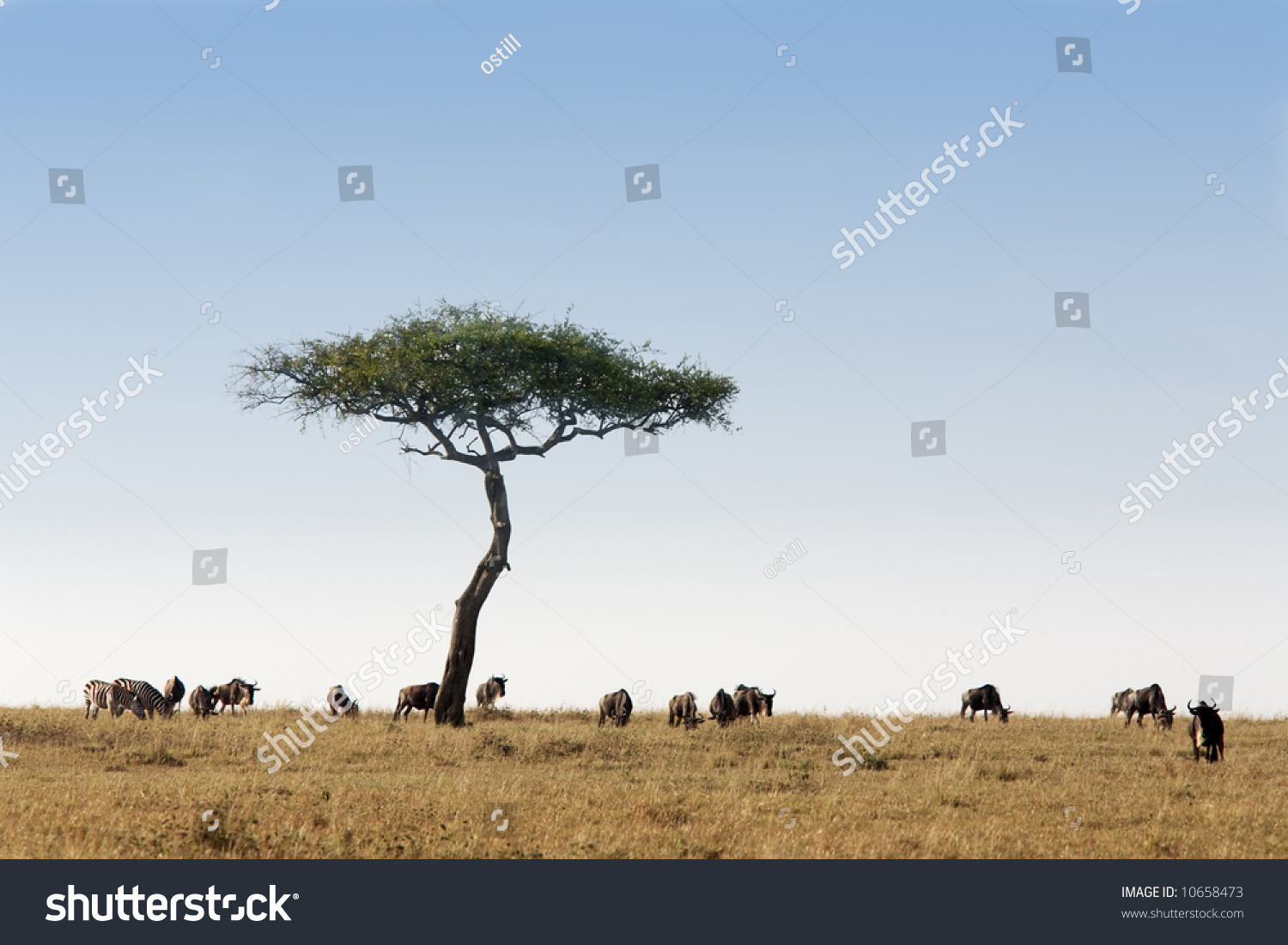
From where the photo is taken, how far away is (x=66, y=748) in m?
22.7

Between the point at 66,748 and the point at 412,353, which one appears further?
the point at 412,353

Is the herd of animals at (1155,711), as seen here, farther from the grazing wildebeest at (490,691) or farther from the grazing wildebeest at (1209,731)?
the grazing wildebeest at (490,691)

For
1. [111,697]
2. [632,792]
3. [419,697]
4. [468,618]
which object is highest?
[468,618]

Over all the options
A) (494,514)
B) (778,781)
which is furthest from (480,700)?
(778,781)

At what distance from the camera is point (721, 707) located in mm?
27641

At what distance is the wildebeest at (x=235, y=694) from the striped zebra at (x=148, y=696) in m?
1.24

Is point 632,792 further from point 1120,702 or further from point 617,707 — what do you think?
point 1120,702

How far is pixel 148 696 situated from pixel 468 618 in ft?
29.9

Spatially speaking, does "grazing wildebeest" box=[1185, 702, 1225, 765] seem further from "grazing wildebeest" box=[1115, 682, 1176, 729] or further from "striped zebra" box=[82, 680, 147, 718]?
"striped zebra" box=[82, 680, 147, 718]


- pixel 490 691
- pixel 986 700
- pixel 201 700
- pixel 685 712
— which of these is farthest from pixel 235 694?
pixel 986 700

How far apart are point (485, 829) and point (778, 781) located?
6.33 meters
